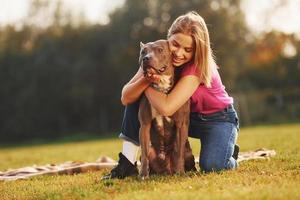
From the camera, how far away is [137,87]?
671 centimetres

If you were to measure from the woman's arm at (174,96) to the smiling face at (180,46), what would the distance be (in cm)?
25

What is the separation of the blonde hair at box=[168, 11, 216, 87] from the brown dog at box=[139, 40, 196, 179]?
12.5 inches

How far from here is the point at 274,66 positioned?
32781 mm

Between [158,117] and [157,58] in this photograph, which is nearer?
[157,58]

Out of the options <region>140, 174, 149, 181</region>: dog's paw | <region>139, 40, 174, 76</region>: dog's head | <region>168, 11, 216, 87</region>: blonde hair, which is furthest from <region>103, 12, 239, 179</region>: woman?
<region>140, 174, 149, 181</region>: dog's paw

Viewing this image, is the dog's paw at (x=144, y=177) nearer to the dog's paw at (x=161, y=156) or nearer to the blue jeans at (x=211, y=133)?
the dog's paw at (x=161, y=156)

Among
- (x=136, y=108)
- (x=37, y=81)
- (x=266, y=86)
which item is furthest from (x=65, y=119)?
(x=136, y=108)

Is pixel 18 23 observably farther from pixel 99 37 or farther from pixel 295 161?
pixel 295 161

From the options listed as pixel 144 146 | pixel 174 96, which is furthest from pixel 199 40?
pixel 144 146

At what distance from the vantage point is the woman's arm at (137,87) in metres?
6.60

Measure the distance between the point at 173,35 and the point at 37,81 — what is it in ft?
88.2

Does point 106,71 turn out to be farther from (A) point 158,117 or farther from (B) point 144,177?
(B) point 144,177

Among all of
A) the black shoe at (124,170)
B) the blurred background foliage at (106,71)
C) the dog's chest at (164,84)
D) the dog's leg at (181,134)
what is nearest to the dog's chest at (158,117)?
the dog's leg at (181,134)

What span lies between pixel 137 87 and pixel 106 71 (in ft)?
86.5
